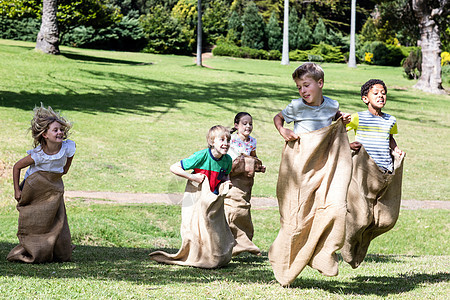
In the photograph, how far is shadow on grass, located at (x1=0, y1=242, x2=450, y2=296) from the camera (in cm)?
565

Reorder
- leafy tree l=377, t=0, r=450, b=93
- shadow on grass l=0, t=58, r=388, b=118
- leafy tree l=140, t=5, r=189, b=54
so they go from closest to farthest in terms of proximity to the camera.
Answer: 1. shadow on grass l=0, t=58, r=388, b=118
2. leafy tree l=377, t=0, r=450, b=93
3. leafy tree l=140, t=5, r=189, b=54

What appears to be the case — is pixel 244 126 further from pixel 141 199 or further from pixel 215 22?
pixel 215 22

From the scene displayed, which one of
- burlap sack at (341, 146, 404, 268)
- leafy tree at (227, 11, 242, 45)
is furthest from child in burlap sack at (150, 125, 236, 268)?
leafy tree at (227, 11, 242, 45)

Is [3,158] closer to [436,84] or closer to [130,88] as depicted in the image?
[130,88]

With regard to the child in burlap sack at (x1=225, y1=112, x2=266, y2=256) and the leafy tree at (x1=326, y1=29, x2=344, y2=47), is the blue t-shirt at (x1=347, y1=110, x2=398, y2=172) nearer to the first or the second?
the child in burlap sack at (x1=225, y1=112, x2=266, y2=256)

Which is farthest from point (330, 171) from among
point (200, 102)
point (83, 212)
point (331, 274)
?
point (200, 102)

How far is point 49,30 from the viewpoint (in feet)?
102

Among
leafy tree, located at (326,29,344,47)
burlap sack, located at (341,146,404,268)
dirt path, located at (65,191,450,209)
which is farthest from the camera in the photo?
leafy tree, located at (326,29,344,47)

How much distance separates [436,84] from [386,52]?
74.3 ft

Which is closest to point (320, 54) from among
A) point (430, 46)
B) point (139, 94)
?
point (430, 46)

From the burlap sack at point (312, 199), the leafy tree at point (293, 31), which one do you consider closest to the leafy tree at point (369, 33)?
the leafy tree at point (293, 31)

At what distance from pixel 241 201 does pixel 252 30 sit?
52.5 metres

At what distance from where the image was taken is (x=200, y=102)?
25.5 metres

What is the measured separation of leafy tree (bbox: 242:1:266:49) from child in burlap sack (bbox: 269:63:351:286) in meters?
54.1
